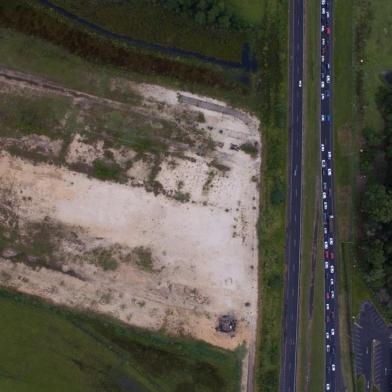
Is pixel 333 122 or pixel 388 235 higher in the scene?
pixel 333 122

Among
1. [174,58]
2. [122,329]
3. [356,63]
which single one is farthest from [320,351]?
[174,58]

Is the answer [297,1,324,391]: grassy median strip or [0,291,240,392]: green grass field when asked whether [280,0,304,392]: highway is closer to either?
[297,1,324,391]: grassy median strip

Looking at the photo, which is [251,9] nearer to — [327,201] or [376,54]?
[376,54]

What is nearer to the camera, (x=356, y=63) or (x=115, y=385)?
(x=115, y=385)

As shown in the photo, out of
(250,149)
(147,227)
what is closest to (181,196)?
(147,227)

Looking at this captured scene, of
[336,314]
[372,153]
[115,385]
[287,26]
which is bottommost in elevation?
[115,385]

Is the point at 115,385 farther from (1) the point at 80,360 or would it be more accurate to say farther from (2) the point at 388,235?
(2) the point at 388,235

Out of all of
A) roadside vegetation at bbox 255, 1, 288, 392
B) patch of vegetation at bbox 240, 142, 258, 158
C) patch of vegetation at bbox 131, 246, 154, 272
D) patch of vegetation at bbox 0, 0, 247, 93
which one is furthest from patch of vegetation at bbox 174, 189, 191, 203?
patch of vegetation at bbox 0, 0, 247, 93
